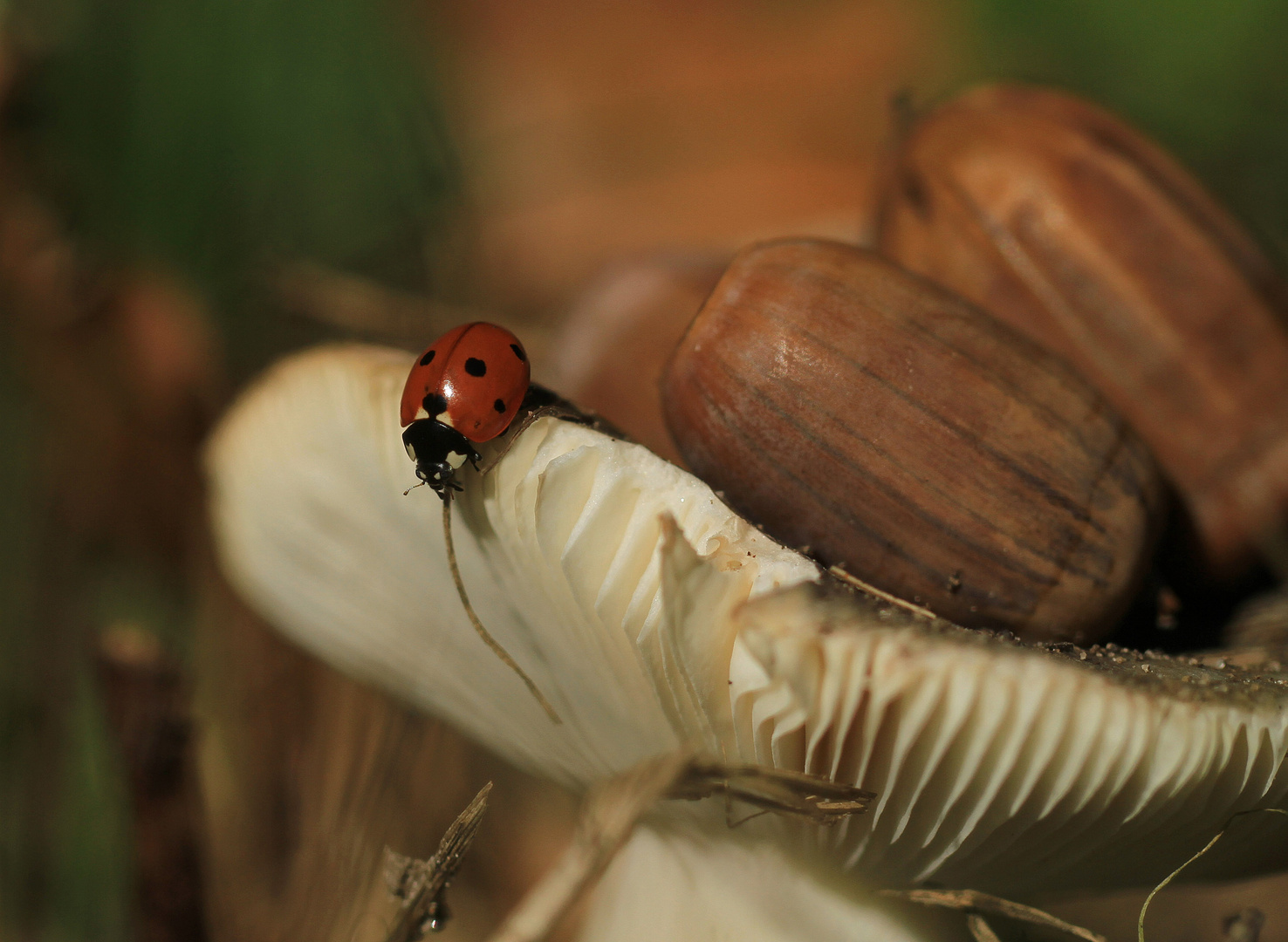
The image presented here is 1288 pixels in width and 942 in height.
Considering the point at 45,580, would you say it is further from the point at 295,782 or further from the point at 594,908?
the point at 594,908

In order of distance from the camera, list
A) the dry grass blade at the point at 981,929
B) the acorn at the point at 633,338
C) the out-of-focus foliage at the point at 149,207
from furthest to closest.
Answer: the out-of-focus foliage at the point at 149,207, the acorn at the point at 633,338, the dry grass blade at the point at 981,929

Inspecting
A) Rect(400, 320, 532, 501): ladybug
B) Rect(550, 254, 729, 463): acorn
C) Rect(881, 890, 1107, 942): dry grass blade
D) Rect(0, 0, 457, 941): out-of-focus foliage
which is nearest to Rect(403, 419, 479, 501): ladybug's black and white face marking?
Rect(400, 320, 532, 501): ladybug

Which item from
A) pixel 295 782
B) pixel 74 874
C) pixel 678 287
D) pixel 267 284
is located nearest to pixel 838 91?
pixel 267 284

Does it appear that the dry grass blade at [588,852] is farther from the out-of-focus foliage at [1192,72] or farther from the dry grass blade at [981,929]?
the out-of-focus foliage at [1192,72]

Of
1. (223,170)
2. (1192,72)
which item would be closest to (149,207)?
(223,170)

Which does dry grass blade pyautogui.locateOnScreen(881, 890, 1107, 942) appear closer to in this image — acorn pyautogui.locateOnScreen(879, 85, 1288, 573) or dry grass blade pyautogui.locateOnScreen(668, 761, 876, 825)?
dry grass blade pyautogui.locateOnScreen(668, 761, 876, 825)

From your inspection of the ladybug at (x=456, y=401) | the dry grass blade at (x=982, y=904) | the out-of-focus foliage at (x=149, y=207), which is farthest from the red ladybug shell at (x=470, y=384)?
the out-of-focus foliage at (x=149, y=207)
